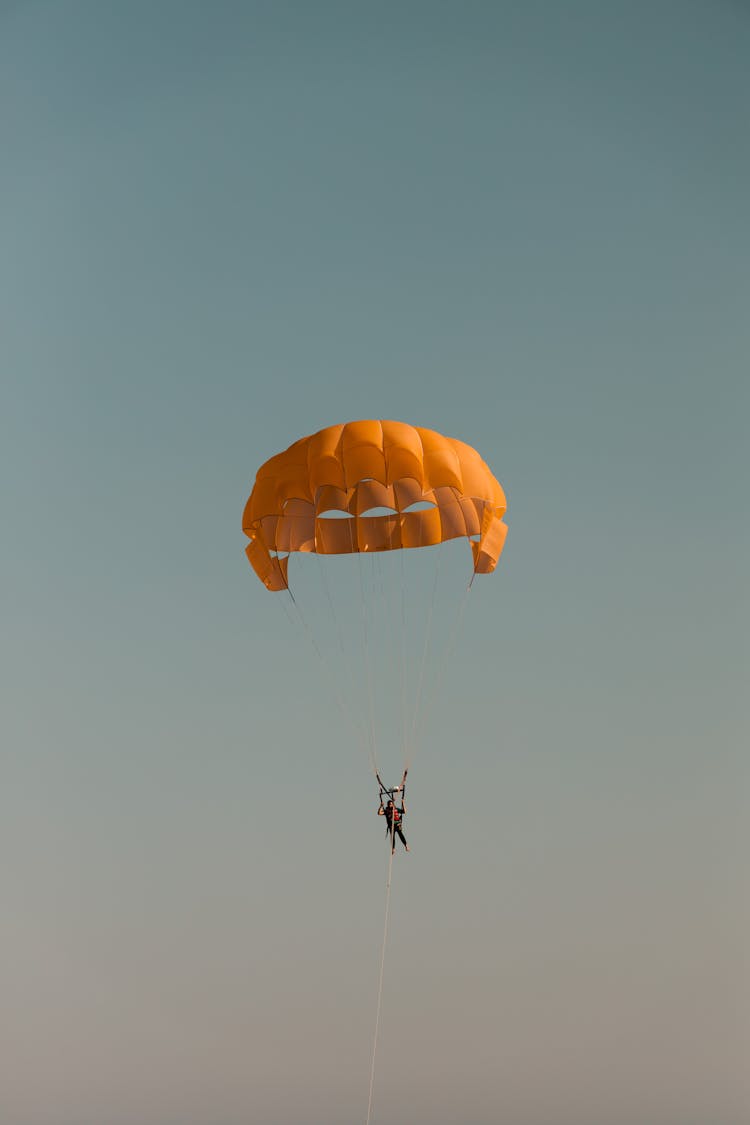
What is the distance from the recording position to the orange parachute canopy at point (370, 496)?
2184 centimetres

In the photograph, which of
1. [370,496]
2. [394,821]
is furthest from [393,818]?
[370,496]

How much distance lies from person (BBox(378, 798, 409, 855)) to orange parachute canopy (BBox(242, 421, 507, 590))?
13.9ft

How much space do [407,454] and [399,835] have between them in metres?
6.06

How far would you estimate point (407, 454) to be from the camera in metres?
21.8

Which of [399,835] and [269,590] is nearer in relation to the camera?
[399,835]

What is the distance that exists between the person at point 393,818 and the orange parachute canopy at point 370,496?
13.9 feet

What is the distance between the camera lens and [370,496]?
73.7 feet

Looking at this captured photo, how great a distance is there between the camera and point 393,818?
22.5 meters

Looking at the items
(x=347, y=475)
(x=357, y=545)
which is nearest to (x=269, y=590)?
(x=357, y=545)

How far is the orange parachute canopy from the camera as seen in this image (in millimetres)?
21844

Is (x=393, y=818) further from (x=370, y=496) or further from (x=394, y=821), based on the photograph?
(x=370, y=496)

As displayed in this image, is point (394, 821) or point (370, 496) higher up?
point (370, 496)

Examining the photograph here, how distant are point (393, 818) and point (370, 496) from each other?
5.13 m

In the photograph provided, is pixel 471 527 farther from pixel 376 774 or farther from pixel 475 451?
pixel 376 774
